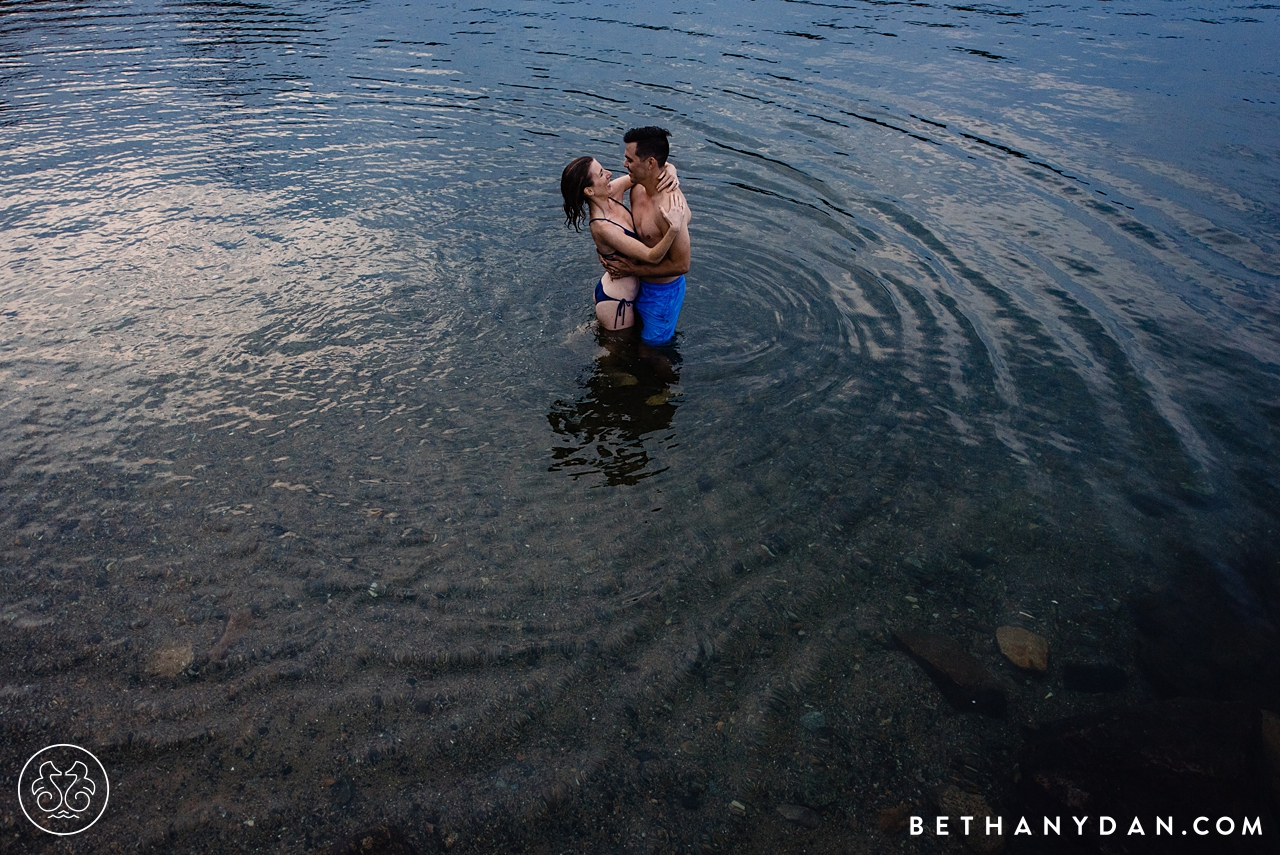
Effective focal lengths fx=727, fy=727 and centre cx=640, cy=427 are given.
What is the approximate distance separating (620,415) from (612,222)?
2.06 metres

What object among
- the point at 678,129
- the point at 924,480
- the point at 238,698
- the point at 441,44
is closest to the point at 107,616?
the point at 238,698

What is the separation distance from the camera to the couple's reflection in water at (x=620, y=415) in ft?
22.9

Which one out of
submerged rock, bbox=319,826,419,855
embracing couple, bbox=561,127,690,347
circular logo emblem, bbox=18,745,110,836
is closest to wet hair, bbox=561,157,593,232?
embracing couple, bbox=561,127,690,347

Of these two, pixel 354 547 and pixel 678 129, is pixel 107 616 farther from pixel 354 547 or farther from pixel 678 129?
pixel 678 129

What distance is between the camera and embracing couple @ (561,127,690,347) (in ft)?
24.4

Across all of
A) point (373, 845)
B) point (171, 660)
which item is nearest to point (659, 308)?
point (171, 660)

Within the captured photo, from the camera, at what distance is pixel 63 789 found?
4.23m

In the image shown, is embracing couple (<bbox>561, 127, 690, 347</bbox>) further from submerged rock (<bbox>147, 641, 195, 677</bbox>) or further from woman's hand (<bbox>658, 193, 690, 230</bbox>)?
submerged rock (<bbox>147, 641, 195, 677</bbox>)

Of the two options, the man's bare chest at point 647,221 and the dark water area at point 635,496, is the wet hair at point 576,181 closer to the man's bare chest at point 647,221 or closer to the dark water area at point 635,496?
the man's bare chest at point 647,221

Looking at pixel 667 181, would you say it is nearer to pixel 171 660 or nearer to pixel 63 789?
pixel 171 660

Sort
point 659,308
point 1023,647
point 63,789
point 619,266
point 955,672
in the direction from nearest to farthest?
point 63,789 → point 955,672 → point 1023,647 → point 619,266 → point 659,308

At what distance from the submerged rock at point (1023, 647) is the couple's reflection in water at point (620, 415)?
3.15 metres

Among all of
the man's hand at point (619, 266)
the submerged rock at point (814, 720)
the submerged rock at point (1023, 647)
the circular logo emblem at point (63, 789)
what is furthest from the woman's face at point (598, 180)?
the circular logo emblem at point (63, 789)

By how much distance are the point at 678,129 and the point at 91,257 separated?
1056 centimetres
